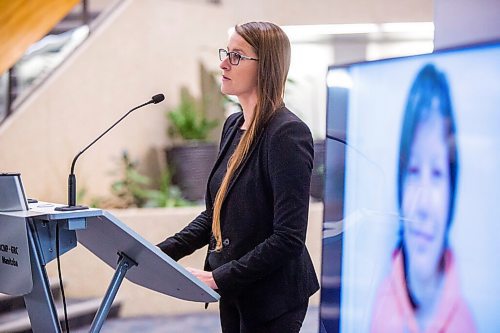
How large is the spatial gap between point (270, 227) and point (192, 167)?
12.0 feet

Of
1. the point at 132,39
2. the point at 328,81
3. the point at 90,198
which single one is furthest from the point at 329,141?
the point at 132,39

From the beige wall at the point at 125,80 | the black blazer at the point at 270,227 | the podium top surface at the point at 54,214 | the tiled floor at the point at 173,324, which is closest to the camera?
the podium top surface at the point at 54,214

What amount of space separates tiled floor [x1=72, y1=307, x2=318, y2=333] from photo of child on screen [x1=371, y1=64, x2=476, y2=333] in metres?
2.54

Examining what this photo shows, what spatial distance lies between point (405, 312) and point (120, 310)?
310 cm

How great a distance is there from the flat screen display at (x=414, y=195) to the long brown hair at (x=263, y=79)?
0.29 metres

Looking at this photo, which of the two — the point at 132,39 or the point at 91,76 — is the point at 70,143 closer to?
the point at 91,76

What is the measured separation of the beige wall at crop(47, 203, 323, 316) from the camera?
471cm

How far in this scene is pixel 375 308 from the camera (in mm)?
2139

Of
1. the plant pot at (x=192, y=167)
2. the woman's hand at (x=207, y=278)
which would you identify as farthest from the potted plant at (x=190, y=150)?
the woman's hand at (x=207, y=278)

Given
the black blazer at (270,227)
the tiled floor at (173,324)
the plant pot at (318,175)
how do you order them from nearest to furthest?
the black blazer at (270,227) → the tiled floor at (173,324) → the plant pot at (318,175)

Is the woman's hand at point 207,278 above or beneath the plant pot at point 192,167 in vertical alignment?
above

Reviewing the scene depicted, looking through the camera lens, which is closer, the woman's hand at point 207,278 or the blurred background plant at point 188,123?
the woman's hand at point 207,278

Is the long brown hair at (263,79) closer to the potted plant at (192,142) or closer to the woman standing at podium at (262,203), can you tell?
the woman standing at podium at (262,203)

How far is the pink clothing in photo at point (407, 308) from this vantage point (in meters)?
1.82
